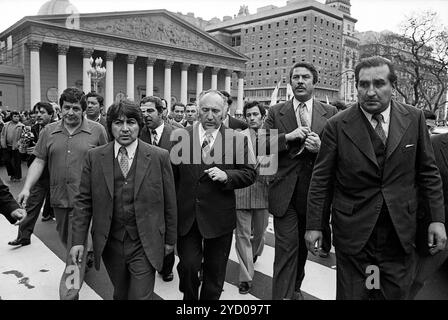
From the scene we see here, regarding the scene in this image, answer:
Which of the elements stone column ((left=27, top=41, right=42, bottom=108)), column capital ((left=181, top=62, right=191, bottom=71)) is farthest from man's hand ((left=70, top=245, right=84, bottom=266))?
column capital ((left=181, top=62, right=191, bottom=71))

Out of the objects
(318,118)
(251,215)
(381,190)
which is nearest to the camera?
(381,190)

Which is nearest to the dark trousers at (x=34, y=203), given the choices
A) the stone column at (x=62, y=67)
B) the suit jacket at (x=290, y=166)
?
the suit jacket at (x=290, y=166)

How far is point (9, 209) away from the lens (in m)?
3.33

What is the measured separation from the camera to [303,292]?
445 centimetres

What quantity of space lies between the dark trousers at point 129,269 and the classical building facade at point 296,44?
77323 millimetres

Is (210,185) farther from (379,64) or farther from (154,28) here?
(154,28)

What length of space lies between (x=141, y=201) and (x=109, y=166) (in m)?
0.38

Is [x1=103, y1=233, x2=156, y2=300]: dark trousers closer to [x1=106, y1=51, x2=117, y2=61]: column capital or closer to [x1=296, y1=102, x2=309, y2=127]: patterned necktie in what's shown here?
[x1=296, y1=102, x2=309, y2=127]: patterned necktie

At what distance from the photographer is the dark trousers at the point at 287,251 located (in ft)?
12.2

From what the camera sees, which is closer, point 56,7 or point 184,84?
point 56,7

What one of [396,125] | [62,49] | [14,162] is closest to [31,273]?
[396,125]

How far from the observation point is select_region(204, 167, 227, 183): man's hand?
3234 mm

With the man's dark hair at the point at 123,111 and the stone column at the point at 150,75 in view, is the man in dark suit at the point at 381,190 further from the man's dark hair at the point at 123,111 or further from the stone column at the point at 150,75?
the stone column at the point at 150,75

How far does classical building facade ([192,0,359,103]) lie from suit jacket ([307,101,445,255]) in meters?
77.2
